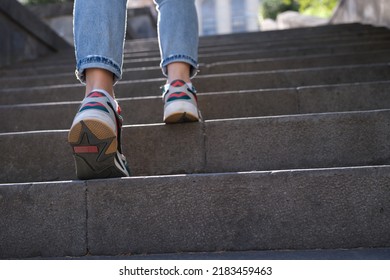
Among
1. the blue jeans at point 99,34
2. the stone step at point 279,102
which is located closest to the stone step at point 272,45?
the stone step at point 279,102

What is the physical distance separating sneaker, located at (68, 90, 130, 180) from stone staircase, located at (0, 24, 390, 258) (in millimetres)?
53

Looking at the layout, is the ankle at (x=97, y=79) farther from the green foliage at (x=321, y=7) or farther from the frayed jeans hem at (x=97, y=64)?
the green foliage at (x=321, y=7)

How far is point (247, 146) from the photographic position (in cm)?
229

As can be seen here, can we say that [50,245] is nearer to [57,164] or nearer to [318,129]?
[57,164]

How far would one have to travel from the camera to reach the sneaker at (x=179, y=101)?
2.14 m

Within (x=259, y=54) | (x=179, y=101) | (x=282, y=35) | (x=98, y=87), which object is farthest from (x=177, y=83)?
(x=282, y=35)

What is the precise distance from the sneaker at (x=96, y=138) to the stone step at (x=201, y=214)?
53 millimetres

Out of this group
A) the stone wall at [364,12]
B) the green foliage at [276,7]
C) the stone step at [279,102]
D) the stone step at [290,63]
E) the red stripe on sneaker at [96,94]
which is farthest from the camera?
the green foliage at [276,7]

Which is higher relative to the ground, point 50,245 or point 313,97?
point 313,97

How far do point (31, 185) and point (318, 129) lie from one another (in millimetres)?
1094

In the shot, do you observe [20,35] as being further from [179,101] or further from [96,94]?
[96,94]

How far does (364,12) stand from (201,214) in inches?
249
